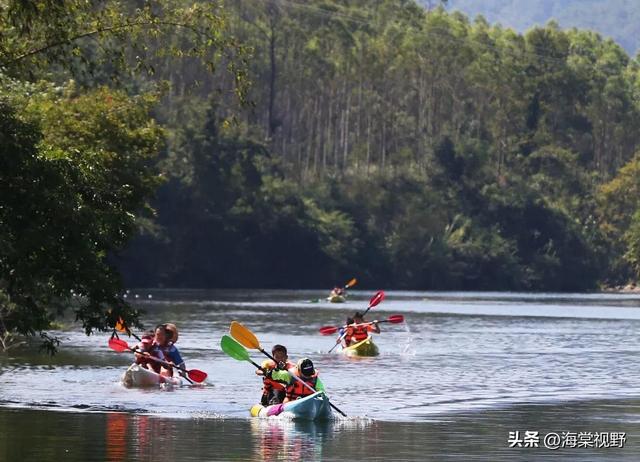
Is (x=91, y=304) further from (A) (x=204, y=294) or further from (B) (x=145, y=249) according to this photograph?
(B) (x=145, y=249)

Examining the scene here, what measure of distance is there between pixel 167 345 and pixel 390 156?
12118 centimetres

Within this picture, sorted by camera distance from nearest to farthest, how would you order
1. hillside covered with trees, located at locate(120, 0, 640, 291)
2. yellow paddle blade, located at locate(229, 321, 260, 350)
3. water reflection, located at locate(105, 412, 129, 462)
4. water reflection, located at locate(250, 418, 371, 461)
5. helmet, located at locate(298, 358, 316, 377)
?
water reflection, located at locate(105, 412, 129, 462), water reflection, located at locate(250, 418, 371, 461), helmet, located at locate(298, 358, 316, 377), yellow paddle blade, located at locate(229, 321, 260, 350), hillside covered with trees, located at locate(120, 0, 640, 291)

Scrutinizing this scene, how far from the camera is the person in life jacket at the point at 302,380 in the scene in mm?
31031

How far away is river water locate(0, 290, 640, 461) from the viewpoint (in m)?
26.3

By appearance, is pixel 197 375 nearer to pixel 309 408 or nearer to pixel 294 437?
pixel 309 408

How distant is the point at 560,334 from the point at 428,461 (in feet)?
150

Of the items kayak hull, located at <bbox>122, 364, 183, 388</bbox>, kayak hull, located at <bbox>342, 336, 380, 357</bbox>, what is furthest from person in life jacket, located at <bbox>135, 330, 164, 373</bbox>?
kayak hull, located at <bbox>342, 336, 380, 357</bbox>

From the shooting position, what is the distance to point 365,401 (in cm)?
3638

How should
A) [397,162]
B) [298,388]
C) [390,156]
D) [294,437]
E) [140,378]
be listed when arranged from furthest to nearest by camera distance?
1. [390,156]
2. [397,162]
3. [140,378]
4. [298,388]
5. [294,437]

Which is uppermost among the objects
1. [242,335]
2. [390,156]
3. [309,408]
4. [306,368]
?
[390,156]

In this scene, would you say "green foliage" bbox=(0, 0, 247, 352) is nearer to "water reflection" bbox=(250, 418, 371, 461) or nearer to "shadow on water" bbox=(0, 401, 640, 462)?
"shadow on water" bbox=(0, 401, 640, 462)

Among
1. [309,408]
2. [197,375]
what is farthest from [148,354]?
[309,408]

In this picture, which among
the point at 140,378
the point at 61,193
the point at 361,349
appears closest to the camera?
the point at 61,193

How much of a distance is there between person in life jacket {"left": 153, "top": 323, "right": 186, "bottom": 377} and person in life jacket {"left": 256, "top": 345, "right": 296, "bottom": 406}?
787 cm
